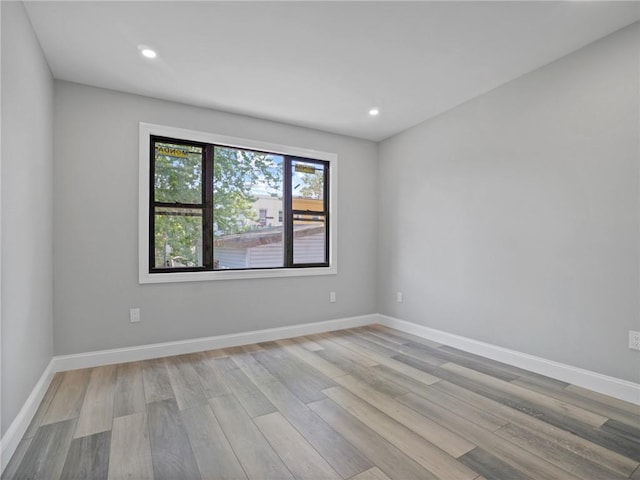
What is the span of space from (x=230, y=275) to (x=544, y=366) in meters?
3.03

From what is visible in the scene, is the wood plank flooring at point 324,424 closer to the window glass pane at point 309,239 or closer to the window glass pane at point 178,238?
the window glass pane at point 178,238

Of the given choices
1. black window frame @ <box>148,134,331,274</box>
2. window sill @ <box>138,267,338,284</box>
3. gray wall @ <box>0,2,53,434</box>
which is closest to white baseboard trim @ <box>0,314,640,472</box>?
gray wall @ <box>0,2,53,434</box>

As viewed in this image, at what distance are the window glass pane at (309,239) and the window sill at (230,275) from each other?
0.16m

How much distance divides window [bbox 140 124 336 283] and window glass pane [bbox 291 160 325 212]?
0.01m

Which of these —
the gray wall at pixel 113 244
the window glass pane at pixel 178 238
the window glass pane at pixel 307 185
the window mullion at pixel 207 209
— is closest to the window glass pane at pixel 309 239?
the window glass pane at pixel 307 185

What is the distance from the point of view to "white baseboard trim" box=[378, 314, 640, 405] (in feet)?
7.39

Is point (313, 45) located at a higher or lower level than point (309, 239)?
higher

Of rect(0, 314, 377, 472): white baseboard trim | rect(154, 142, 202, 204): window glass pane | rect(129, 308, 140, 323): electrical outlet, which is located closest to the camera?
rect(0, 314, 377, 472): white baseboard trim

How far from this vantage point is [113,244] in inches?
118

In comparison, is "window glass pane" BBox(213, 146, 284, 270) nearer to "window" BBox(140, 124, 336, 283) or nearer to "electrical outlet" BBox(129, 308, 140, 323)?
"window" BBox(140, 124, 336, 283)

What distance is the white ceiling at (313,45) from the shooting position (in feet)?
6.72

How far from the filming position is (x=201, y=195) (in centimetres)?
346

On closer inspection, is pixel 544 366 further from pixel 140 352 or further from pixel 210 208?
pixel 140 352

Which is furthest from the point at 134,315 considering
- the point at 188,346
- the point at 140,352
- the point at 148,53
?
the point at 148,53
